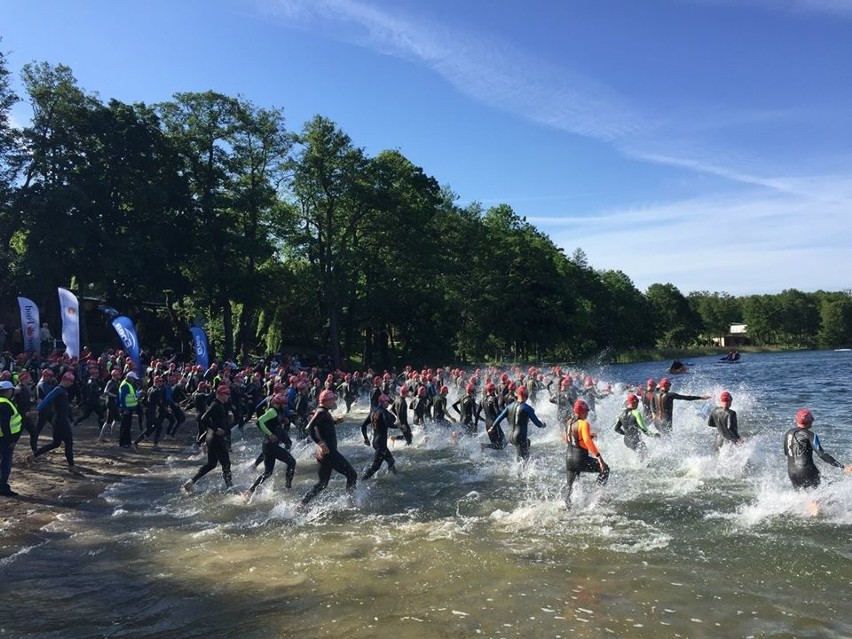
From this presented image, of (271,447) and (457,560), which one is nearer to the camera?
(457,560)

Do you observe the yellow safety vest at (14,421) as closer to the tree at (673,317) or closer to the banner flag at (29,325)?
the banner flag at (29,325)

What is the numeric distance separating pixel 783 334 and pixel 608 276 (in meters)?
38.0

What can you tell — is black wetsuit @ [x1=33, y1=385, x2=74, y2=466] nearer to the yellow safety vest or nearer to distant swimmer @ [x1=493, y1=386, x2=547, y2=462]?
the yellow safety vest

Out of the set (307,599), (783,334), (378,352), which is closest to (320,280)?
(378,352)

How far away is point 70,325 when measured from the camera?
21.4m

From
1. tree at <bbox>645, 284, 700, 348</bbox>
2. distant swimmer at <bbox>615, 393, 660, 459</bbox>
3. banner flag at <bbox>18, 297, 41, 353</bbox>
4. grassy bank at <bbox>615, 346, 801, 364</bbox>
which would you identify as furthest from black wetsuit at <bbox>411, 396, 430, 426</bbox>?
tree at <bbox>645, 284, 700, 348</bbox>

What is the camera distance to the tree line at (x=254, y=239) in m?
32.4

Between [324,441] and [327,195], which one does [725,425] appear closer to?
[324,441]

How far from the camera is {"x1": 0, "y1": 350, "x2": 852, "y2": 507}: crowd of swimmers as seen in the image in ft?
30.6

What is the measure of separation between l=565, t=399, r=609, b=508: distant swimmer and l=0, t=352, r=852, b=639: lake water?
0.51m

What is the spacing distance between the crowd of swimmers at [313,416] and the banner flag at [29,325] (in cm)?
174

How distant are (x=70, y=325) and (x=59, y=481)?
1153 centimetres

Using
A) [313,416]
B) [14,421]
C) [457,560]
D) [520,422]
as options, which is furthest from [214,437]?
[520,422]

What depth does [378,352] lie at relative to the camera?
50344 mm
